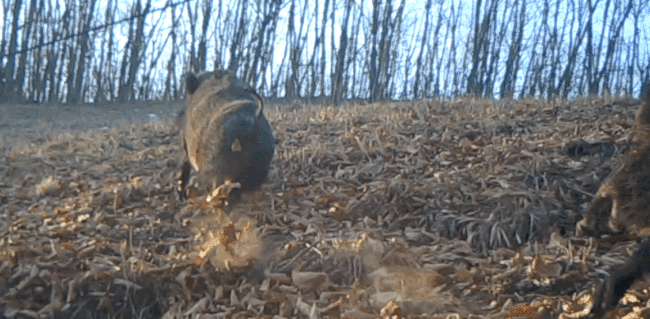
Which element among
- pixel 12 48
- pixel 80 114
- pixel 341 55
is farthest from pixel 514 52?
pixel 12 48

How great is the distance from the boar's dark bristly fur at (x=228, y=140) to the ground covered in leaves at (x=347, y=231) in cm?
28

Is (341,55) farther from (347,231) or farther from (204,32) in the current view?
(347,231)

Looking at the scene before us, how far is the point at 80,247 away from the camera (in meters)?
5.01

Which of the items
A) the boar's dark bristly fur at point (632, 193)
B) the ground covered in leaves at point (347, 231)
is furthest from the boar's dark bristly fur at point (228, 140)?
the boar's dark bristly fur at point (632, 193)

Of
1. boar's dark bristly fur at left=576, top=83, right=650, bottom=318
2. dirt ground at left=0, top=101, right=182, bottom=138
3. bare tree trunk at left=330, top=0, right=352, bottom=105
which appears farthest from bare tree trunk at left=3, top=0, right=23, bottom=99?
boar's dark bristly fur at left=576, top=83, right=650, bottom=318

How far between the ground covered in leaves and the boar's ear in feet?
3.37

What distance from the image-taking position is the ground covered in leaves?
4.17 metres

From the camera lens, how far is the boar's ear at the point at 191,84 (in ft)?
23.0

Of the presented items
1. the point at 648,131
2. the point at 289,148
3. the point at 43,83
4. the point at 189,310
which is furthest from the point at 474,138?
the point at 43,83

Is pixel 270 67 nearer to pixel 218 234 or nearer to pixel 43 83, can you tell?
pixel 43 83

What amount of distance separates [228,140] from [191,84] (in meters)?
1.72

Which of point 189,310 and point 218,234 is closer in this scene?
point 189,310

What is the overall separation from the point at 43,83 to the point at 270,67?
9.26 metres

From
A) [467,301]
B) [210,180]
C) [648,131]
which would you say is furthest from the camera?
[210,180]
